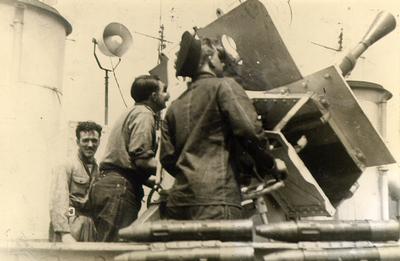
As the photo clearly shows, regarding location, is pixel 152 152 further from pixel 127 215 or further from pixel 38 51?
pixel 38 51

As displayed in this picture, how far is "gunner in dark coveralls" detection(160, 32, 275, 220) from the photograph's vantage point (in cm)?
A: 396

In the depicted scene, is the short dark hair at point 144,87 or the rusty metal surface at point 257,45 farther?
the short dark hair at point 144,87

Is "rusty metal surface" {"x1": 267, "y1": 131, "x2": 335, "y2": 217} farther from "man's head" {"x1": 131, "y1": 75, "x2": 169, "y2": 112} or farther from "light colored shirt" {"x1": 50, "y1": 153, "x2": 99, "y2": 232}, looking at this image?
"light colored shirt" {"x1": 50, "y1": 153, "x2": 99, "y2": 232}

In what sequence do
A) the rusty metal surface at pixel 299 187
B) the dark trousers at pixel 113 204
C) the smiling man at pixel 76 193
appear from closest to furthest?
the rusty metal surface at pixel 299 187
the dark trousers at pixel 113 204
the smiling man at pixel 76 193

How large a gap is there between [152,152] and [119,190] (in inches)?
18.9

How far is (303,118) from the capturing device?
4.92 metres

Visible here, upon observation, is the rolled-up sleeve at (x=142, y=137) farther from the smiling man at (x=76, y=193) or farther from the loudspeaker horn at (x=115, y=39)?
the loudspeaker horn at (x=115, y=39)

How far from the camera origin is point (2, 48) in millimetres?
10336

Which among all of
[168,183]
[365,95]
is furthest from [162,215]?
[365,95]

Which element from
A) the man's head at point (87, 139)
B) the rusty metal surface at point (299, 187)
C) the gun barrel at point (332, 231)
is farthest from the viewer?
the man's head at point (87, 139)

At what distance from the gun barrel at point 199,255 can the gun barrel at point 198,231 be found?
0.12 metres

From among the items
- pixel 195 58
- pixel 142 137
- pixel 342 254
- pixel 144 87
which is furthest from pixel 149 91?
pixel 342 254

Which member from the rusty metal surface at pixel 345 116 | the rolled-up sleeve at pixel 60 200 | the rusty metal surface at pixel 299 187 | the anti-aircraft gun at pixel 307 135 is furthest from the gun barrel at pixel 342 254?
the rolled-up sleeve at pixel 60 200

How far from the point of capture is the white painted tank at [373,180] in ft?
27.9
